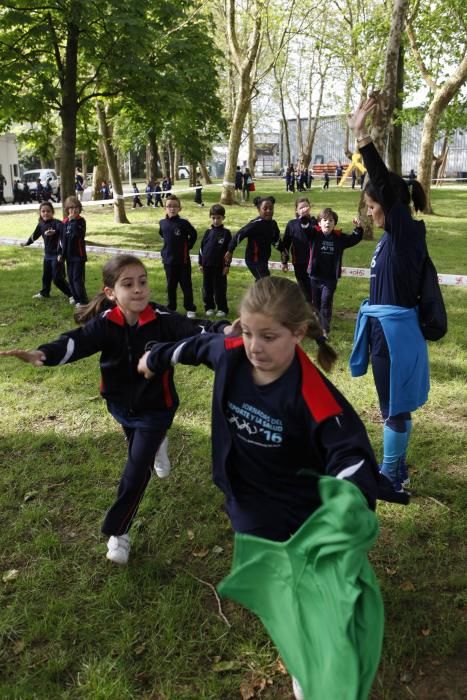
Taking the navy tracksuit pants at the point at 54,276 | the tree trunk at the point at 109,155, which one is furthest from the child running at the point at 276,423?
the tree trunk at the point at 109,155

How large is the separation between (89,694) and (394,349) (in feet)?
8.55

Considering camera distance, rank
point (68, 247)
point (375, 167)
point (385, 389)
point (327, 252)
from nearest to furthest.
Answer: point (375, 167)
point (385, 389)
point (327, 252)
point (68, 247)

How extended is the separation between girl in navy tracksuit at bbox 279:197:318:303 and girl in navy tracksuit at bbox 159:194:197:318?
153 centimetres

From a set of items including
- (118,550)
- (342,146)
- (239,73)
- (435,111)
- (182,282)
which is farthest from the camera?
(342,146)

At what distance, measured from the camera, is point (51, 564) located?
3604 mm

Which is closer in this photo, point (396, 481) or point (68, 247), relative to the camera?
point (396, 481)

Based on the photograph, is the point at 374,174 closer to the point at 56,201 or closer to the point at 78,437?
the point at 78,437

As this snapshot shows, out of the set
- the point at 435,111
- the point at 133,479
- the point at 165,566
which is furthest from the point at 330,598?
the point at 435,111

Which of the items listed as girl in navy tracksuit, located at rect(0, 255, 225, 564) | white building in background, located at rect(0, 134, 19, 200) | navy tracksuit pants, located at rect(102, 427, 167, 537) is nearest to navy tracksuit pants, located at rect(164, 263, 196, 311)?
girl in navy tracksuit, located at rect(0, 255, 225, 564)

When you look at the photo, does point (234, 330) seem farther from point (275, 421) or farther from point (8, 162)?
point (8, 162)

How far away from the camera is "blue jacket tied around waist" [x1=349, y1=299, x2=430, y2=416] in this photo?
3.88 metres

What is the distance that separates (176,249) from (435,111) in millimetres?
14734

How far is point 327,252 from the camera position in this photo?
7891 millimetres

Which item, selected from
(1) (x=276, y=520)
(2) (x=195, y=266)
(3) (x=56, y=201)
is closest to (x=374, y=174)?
(1) (x=276, y=520)
